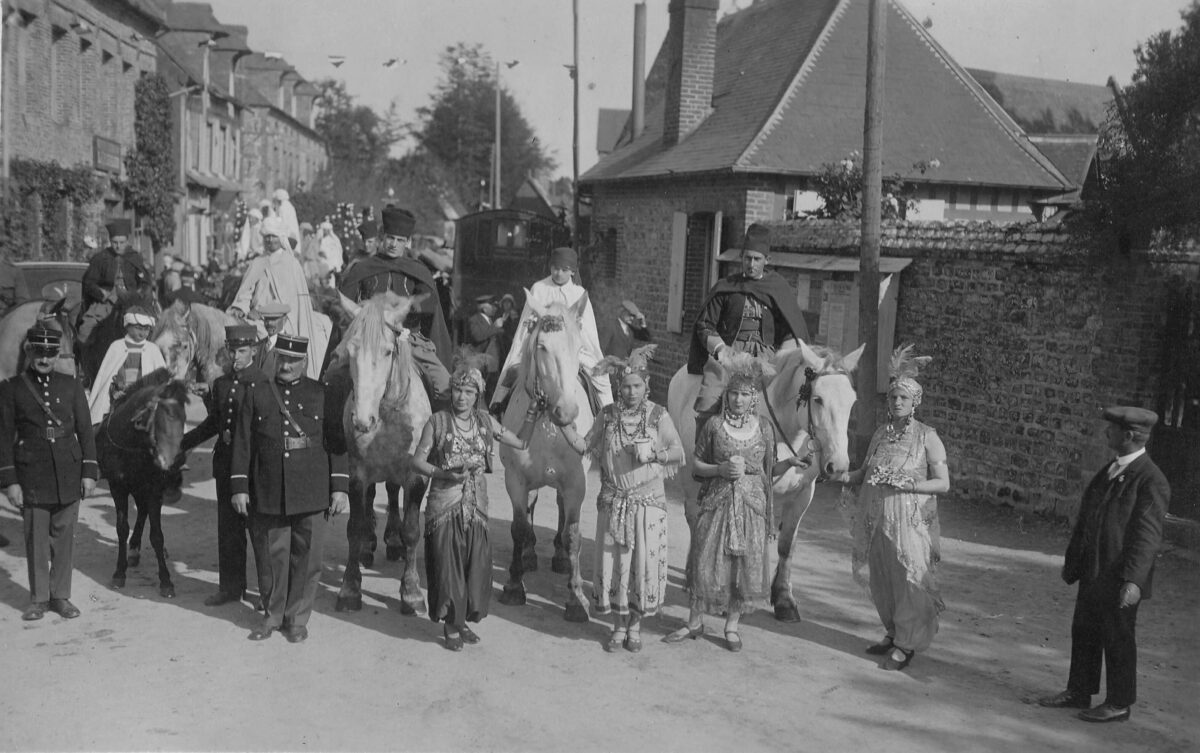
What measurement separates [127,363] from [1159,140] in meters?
8.79

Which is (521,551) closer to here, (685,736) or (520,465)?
(520,465)

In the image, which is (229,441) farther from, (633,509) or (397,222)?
(633,509)

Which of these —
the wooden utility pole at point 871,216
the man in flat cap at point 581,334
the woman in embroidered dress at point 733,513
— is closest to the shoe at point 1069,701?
the woman in embroidered dress at point 733,513

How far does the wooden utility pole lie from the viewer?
38.3ft

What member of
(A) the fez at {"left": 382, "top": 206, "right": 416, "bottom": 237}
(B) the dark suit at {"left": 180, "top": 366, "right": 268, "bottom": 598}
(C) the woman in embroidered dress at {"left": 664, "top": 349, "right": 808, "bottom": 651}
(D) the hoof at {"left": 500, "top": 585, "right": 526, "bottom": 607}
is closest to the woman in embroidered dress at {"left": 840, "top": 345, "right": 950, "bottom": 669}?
(C) the woman in embroidered dress at {"left": 664, "top": 349, "right": 808, "bottom": 651}

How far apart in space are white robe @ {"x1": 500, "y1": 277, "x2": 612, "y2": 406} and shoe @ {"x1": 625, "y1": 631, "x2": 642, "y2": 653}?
1.74 metres

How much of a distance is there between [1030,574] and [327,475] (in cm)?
579

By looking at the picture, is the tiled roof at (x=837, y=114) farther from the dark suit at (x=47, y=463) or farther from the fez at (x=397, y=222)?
the dark suit at (x=47, y=463)

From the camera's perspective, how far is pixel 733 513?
22.4 ft

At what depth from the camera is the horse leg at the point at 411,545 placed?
7.48 m

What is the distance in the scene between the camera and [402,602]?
7508 millimetres

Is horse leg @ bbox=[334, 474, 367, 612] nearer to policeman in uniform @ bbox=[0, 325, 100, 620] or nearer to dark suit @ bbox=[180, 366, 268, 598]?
dark suit @ bbox=[180, 366, 268, 598]

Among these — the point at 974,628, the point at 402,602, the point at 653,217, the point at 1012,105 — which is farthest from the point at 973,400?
the point at 1012,105

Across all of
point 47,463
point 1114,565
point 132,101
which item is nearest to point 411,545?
point 47,463
